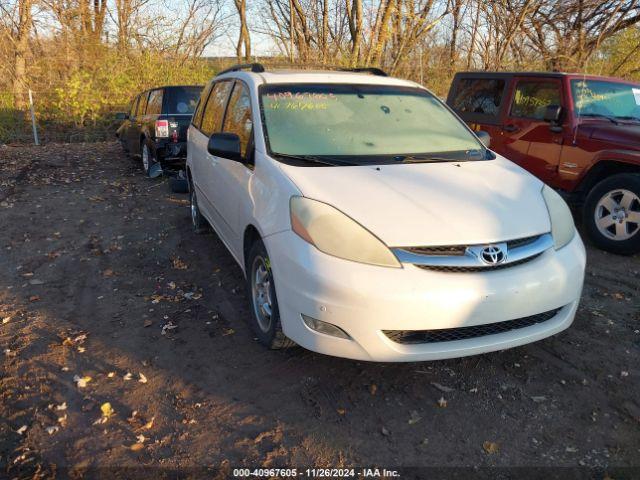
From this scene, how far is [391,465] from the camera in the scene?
245 cm

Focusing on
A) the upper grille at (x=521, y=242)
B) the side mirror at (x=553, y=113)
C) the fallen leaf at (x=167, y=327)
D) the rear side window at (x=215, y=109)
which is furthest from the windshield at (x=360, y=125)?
the side mirror at (x=553, y=113)

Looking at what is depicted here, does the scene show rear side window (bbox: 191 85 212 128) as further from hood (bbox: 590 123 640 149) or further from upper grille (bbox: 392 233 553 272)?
hood (bbox: 590 123 640 149)

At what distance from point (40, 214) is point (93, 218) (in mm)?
791

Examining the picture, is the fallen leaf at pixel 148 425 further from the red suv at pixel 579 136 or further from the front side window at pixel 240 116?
the red suv at pixel 579 136

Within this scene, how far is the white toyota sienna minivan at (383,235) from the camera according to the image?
2654 millimetres

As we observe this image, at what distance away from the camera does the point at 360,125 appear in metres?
3.94

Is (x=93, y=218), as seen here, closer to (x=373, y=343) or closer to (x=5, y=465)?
(x=5, y=465)

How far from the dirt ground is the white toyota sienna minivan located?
345mm

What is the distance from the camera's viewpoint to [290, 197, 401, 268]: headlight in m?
2.69

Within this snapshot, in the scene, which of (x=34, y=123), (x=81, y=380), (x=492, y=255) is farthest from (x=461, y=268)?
(x=34, y=123)

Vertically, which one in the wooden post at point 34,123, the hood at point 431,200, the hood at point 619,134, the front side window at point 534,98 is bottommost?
the wooden post at point 34,123

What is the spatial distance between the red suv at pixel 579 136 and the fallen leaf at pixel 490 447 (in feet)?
11.5

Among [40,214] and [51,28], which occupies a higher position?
[51,28]

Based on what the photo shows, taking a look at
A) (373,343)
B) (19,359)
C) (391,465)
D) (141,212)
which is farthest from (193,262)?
(391,465)
